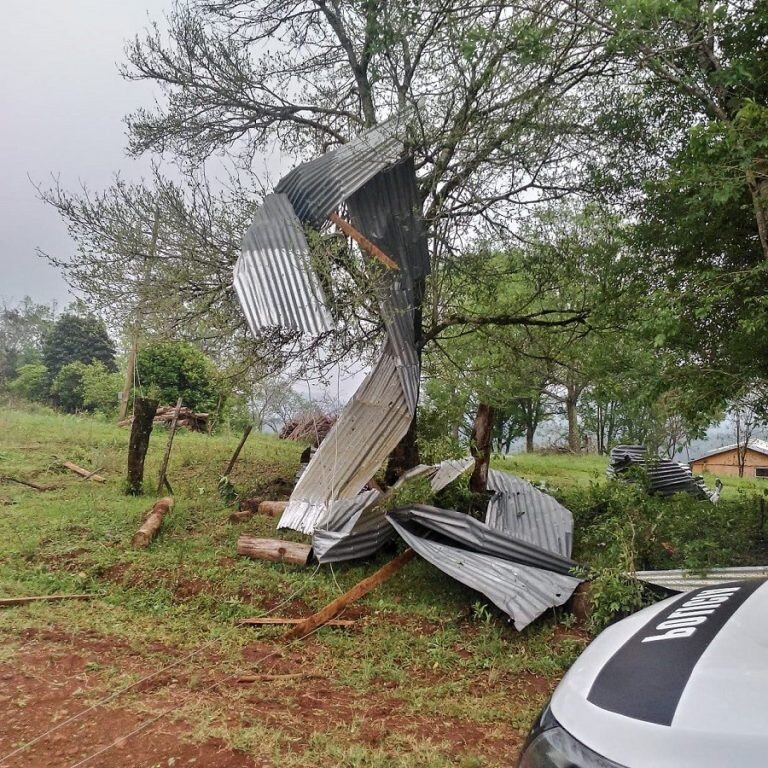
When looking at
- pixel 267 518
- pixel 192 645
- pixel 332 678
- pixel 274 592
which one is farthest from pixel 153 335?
pixel 332 678

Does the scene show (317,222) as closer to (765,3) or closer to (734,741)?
(765,3)

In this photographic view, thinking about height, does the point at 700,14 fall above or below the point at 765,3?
below

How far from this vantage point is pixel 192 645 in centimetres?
448

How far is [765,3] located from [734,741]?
5940 mm

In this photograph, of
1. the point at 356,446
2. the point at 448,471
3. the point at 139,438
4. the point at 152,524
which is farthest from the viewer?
the point at 139,438

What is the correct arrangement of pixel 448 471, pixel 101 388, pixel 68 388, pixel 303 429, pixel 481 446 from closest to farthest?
pixel 481 446 < pixel 448 471 < pixel 303 429 < pixel 101 388 < pixel 68 388

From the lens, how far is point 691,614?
1713 millimetres

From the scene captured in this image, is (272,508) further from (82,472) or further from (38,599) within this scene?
(82,472)

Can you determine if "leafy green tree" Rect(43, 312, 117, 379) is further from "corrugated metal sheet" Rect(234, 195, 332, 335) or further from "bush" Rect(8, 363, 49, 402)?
"corrugated metal sheet" Rect(234, 195, 332, 335)

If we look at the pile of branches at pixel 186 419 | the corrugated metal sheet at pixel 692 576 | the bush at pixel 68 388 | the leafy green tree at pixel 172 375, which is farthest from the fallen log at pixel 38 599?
the bush at pixel 68 388

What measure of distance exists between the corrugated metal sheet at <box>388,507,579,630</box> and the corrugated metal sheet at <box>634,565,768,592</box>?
2.24 ft

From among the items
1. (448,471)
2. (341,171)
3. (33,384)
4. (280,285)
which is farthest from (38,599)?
(33,384)

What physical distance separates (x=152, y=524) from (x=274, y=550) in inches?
63.1

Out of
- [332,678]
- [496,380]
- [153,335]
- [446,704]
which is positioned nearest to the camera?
[446,704]
